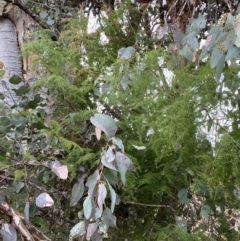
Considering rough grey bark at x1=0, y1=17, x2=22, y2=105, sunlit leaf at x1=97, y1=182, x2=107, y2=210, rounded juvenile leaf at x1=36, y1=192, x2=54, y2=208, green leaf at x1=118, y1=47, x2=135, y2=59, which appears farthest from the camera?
rough grey bark at x1=0, y1=17, x2=22, y2=105

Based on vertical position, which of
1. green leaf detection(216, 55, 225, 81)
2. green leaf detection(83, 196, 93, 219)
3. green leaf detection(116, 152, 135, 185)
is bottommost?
green leaf detection(83, 196, 93, 219)

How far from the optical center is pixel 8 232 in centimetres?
52

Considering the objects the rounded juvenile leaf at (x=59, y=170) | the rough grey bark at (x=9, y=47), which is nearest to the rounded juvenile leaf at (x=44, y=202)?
the rounded juvenile leaf at (x=59, y=170)

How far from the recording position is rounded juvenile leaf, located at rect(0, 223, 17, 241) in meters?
Answer: 0.51

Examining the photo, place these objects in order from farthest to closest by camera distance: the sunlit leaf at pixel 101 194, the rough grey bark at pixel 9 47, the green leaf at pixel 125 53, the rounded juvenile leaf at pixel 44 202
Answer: the rough grey bark at pixel 9 47
the green leaf at pixel 125 53
the rounded juvenile leaf at pixel 44 202
the sunlit leaf at pixel 101 194

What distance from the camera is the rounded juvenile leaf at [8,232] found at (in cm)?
51

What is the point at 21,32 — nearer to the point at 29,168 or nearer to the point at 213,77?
the point at 29,168

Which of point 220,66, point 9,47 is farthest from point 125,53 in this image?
point 9,47

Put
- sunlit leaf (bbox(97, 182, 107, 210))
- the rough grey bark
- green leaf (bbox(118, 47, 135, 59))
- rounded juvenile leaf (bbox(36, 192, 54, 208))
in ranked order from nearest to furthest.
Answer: sunlit leaf (bbox(97, 182, 107, 210)), rounded juvenile leaf (bbox(36, 192, 54, 208)), green leaf (bbox(118, 47, 135, 59)), the rough grey bark

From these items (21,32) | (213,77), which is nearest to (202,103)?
(213,77)

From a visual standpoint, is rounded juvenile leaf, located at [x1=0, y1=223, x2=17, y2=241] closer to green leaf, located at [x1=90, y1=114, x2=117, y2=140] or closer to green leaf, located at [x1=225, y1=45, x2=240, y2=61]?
green leaf, located at [x1=90, y1=114, x2=117, y2=140]

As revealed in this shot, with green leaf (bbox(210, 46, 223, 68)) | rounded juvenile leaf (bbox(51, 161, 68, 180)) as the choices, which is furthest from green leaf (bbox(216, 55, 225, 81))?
rounded juvenile leaf (bbox(51, 161, 68, 180))

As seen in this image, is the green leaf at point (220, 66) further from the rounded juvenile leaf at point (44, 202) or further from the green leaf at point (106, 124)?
the rounded juvenile leaf at point (44, 202)

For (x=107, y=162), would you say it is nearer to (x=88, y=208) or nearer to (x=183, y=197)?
(x=88, y=208)
